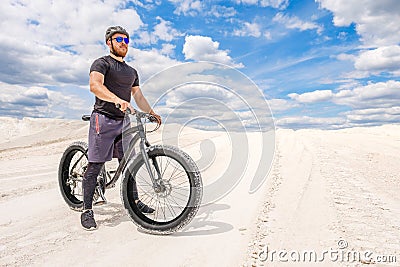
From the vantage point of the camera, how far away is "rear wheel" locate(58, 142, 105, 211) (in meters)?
4.48

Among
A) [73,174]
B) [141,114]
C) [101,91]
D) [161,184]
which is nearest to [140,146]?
[141,114]

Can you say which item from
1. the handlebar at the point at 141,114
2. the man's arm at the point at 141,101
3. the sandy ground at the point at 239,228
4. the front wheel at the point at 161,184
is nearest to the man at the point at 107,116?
the handlebar at the point at 141,114

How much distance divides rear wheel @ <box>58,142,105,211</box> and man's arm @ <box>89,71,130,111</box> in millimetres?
1220

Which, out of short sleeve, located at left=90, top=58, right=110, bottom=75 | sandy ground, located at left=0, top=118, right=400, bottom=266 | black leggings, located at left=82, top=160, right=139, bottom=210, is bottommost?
sandy ground, located at left=0, top=118, right=400, bottom=266

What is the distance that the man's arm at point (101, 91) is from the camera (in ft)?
11.4

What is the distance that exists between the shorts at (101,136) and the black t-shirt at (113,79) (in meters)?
0.09

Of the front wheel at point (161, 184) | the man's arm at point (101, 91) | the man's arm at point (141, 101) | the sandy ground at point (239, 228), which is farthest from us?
the man's arm at point (141, 101)

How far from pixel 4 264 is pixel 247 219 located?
8.72 feet

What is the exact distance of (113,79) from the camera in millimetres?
3857

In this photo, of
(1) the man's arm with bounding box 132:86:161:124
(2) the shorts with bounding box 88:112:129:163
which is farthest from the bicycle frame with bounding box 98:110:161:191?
(1) the man's arm with bounding box 132:86:161:124

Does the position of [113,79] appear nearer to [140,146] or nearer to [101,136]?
[101,136]

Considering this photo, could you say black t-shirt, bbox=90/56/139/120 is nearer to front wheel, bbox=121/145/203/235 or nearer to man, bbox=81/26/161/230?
man, bbox=81/26/161/230

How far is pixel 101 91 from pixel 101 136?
611 millimetres

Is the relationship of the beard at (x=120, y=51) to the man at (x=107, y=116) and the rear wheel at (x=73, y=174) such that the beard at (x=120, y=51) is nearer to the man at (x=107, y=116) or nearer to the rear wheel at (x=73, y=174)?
the man at (x=107, y=116)
